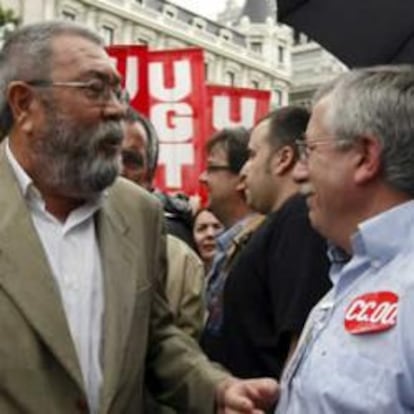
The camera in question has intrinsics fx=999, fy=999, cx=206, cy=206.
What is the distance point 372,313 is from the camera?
61.0 inches

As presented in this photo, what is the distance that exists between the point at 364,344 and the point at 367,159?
0.36 meters

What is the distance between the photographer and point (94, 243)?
6.87ft

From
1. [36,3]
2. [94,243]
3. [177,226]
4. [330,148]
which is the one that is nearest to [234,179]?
[177,226]

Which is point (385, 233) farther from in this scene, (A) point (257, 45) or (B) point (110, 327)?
(A) point (257, 45)

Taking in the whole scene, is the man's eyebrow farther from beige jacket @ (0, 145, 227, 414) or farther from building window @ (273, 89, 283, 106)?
building window @ (273, 89, 283, 106)

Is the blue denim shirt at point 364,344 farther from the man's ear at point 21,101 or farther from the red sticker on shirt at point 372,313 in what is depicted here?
the man's ear at point 21,101

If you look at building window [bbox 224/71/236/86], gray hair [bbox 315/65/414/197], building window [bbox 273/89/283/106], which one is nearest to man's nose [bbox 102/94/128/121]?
gray hair [bbox 315/65/414/197]

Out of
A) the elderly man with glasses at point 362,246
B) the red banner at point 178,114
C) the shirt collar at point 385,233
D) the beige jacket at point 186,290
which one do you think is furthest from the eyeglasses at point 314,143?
the red banner at point 178,114

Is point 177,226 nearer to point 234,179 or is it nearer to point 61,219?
point 234,179

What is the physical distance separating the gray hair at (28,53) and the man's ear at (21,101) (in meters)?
0.02

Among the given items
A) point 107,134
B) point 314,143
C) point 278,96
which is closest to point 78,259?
point 107,134

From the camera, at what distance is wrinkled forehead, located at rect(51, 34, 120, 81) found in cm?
210

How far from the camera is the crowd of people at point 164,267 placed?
161 cm

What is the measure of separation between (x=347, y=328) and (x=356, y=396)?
0.11m
